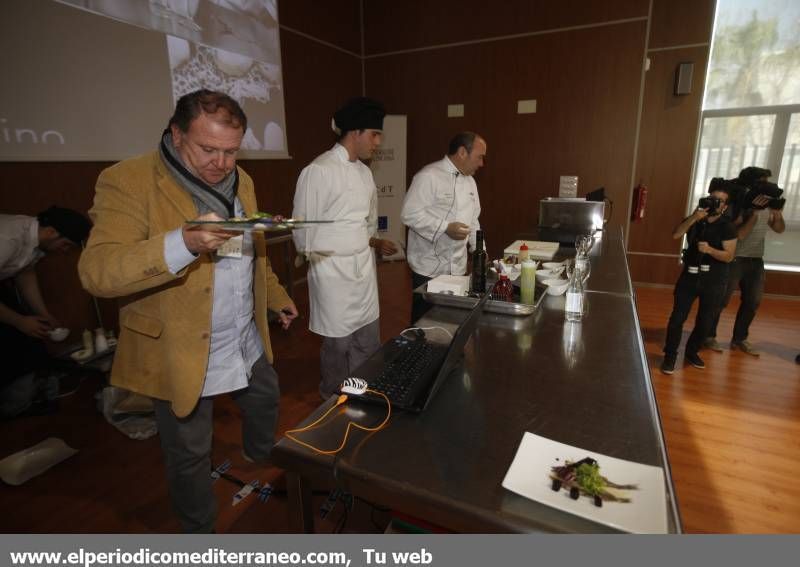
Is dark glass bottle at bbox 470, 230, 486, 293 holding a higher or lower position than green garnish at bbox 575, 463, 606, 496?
higher

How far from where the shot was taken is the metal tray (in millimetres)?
1614

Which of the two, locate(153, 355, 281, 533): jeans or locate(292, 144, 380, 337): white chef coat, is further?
locate(292, 144, 380, 337): white chef coat

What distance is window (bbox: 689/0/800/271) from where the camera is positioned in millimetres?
4270

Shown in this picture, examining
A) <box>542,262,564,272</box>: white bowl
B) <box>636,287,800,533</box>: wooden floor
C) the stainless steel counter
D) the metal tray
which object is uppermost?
<box>542,262,564,272</box>: white bowl

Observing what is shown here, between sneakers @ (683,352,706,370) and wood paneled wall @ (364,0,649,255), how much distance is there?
7.21ft

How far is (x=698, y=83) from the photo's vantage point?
4426 mm

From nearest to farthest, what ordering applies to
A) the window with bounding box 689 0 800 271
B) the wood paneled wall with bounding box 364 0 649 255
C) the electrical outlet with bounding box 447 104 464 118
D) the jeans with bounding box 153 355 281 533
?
the jeans with bounding box 153 355 281 533
the window with bounding box 689 0 800 271
the wood paneled wall with bounding box 364 0 649 255
the electrical outlet with bounding box 447 104 464 118

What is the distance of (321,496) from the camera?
72.6 inches

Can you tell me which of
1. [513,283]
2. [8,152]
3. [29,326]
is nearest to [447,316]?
[513,283]

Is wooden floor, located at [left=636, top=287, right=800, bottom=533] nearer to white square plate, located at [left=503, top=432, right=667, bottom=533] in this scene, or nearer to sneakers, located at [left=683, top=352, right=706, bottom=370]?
sneakers, located at [left=683, top=352, right=706, bottom=370]

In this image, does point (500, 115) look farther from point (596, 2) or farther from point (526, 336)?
point (526, 336)

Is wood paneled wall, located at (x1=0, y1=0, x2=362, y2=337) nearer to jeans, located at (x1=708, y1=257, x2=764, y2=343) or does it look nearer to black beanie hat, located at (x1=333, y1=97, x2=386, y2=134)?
black beanie hat, located at (x1=333, y1=97, x2=386, y2=134)

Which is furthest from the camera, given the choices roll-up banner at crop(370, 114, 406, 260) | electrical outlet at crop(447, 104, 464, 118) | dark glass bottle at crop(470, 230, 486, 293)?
roll-up banner at crop(370, 114, 406, 260)

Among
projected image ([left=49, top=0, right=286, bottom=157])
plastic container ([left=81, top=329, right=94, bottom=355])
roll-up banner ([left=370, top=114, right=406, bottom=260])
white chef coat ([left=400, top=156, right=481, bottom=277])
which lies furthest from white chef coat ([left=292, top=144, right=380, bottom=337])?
roll-up banner ([left=370, top=114, right=406, bottom=260])
